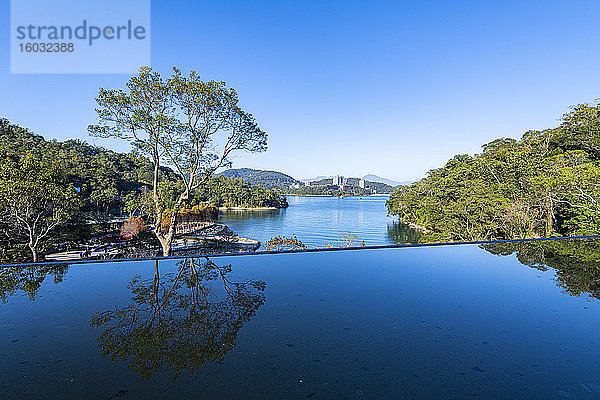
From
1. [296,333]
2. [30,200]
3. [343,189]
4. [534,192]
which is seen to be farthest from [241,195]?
[343,189]

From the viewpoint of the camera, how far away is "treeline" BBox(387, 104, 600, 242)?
7.57 meters

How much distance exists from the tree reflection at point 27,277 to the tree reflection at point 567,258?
2116mm

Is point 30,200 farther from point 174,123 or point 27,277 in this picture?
point 27,277

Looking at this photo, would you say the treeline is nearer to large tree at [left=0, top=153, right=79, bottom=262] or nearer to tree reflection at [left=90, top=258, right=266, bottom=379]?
tree reflection at [left=90, top=258, right=266, bottom=379]

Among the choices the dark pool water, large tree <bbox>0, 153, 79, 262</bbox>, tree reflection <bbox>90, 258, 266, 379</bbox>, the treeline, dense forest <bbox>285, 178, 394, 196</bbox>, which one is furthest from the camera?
dense forest <bbox>285, 178, 394, 196</bbox>

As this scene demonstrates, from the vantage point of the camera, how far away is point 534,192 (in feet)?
31.7

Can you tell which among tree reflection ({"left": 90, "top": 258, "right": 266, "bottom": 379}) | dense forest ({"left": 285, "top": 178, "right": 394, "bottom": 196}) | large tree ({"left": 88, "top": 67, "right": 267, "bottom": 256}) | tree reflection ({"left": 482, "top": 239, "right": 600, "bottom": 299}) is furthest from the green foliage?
dense forest ({"left": 285, "top": 178, "right": 394, "bottom": 196})

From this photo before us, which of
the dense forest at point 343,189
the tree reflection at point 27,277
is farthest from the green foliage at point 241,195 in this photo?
the dense forest at point 343,189

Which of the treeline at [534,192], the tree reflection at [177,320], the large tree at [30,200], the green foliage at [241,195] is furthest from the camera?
the green foliage at [241,195]

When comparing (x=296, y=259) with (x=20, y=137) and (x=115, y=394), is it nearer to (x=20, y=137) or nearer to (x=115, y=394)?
(x=115, y=394)

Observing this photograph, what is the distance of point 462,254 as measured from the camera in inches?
75.3

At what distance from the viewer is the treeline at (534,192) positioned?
7570 millimetres

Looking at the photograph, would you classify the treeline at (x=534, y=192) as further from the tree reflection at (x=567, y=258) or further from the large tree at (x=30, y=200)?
the large tree at (x=30, y=200)

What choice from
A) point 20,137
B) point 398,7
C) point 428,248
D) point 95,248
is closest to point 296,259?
point 428,248
